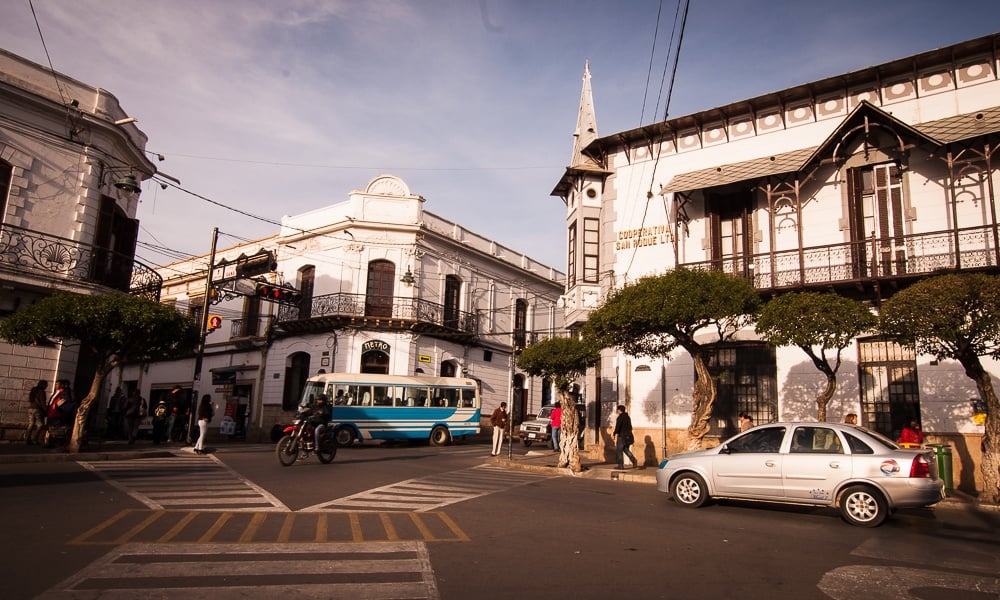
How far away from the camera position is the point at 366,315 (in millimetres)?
29547

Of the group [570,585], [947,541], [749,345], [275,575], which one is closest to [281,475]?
[275,575]

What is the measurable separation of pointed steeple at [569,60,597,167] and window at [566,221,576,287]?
2.28m

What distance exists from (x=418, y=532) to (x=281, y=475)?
6396 mm

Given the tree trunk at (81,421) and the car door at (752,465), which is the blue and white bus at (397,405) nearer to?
the tree trunk at (81,421)

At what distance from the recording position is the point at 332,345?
97.0 ft

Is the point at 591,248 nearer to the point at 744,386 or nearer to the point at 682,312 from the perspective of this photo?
the point at 744,386

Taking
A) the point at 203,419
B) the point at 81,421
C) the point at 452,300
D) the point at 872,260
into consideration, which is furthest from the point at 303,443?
the point at 452,300

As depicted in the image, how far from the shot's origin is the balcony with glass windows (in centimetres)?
2942

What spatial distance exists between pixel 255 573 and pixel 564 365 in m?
13.6

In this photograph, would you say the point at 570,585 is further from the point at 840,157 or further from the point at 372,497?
the point at 840,157

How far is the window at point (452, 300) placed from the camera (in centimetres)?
3253

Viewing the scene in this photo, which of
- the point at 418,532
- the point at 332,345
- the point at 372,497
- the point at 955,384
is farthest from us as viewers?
the point at 332,345

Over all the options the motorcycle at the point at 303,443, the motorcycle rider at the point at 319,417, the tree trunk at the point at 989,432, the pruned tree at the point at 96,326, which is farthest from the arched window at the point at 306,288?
the tree trunk at the point at 989,432

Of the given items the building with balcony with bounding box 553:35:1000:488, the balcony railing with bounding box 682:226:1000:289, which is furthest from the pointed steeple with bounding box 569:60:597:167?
the balcony railing with bounding box 682:226:1000:289
